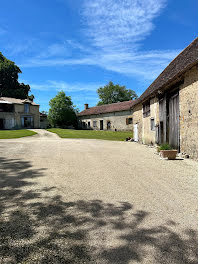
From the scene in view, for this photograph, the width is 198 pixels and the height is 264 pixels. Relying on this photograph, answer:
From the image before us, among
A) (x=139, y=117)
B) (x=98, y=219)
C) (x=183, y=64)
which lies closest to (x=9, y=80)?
(x=139, y=117)

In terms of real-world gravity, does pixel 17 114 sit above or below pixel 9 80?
below

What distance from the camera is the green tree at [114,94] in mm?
51156

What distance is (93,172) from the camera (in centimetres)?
536

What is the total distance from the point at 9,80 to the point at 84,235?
1851 inches

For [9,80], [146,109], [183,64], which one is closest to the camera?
[183,64]

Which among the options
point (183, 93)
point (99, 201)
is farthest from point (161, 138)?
point (99, 201)

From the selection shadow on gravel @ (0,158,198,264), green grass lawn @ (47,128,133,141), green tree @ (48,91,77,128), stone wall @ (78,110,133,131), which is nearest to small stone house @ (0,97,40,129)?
green tree @ (48,91,77,128)

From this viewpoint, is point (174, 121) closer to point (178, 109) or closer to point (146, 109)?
point (178, 109)

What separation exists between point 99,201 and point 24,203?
141 centimetres

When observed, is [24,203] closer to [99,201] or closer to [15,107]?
[99,201]

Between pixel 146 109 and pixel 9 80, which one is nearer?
pixel 146 109

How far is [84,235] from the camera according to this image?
2305 millimetres

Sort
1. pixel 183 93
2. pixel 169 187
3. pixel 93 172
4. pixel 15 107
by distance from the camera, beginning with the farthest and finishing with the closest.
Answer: pixel 15 107 < pixel 183 93 < pixel 93 172 < pixel 169 187

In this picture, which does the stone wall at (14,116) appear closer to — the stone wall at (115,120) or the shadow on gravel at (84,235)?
the stone wall at (115,120)
